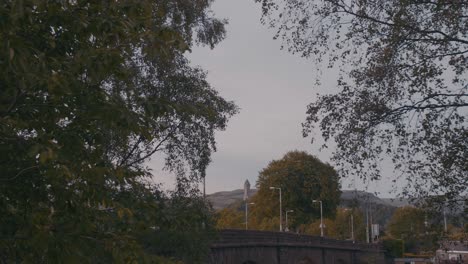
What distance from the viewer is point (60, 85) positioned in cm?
670

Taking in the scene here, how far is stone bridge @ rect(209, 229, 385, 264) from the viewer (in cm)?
4191

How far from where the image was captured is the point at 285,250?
57188mm

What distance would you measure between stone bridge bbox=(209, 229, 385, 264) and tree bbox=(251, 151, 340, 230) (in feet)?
39.6

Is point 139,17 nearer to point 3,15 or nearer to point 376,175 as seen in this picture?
point 3,15

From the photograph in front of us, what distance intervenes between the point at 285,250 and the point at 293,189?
113 ft

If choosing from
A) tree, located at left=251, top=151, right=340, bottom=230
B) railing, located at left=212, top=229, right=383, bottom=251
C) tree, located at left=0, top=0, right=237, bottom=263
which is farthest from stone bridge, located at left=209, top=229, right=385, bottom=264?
tree, located at left=0, top=0, right=237, bottom=263

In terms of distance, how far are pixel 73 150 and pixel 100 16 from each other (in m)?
1.55

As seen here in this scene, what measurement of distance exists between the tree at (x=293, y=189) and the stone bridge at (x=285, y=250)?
39.6ft

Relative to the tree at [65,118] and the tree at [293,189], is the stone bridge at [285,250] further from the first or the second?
the tree at [65,118]

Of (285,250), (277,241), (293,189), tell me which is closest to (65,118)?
(277,241)

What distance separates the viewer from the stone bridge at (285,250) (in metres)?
41.9

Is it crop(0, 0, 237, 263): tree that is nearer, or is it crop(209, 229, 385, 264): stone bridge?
crop(0, 0, 237, 263): tree

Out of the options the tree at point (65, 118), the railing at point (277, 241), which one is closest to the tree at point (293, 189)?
the railing at point (277, 241)

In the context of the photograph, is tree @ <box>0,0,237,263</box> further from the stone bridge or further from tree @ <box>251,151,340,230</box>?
tree @ <box>251,151,340,230</box>
